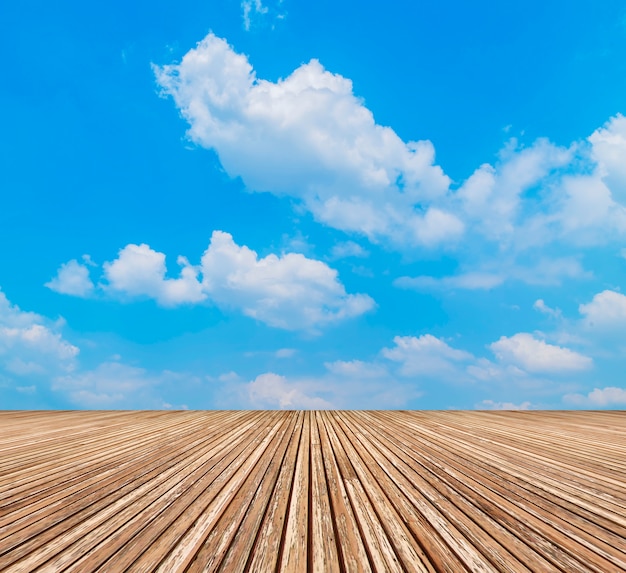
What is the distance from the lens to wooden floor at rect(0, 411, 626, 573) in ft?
5.68

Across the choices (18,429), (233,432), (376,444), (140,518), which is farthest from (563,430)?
(18,429)

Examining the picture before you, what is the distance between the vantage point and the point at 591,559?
180cm

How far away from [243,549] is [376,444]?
10.3ft

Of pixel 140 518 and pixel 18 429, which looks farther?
pixel 18 429

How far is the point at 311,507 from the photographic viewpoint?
2.33 metres

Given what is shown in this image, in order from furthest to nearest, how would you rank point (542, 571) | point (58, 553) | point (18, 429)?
point (18, 429), point (58, 553), point (542, 571)

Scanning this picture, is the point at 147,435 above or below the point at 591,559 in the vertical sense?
above

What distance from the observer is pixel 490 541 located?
6.25ft

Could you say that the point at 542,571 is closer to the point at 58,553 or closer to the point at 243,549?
the point at 243,549

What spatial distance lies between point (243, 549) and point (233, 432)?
4.04 meters

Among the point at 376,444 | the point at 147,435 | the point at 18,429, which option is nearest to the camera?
the point at 376,444

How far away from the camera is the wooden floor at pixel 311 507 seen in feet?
5.68

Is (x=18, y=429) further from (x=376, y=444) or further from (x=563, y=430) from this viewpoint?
(x=563, y=430)

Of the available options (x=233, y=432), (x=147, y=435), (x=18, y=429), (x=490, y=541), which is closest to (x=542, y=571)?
(x=490, y=541)
